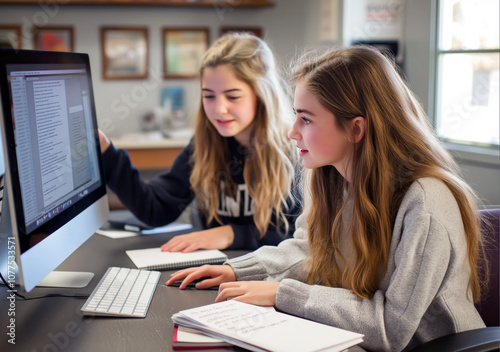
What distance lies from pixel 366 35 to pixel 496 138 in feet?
3.46

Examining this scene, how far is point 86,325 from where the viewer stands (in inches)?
37.5

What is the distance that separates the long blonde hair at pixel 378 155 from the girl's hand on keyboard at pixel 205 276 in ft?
0.86

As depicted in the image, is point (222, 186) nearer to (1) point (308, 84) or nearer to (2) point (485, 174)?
(1) point (308, 84)

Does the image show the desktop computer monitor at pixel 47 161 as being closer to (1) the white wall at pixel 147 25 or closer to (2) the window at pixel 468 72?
(2) the window at pixel 468 72

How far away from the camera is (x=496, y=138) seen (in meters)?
2.34

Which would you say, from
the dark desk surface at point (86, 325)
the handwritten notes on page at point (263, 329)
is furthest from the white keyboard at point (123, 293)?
the handwritten notes on page at point (263, 329)

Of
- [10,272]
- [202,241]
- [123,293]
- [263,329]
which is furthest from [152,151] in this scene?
[263,329]

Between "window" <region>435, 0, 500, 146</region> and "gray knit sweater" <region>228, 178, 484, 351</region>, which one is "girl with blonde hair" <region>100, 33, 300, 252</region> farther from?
"window" <region>435, 0, 500, 146</region>

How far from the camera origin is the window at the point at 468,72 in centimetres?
235

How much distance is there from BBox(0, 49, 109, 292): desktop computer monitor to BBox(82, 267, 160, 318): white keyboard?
0.25 feet

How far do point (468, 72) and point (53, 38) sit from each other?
2.56 meters

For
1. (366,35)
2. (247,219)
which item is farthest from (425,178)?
(366,35)

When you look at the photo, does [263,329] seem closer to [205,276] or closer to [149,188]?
[205,276]

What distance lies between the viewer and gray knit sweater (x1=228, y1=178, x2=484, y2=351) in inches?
35.6
